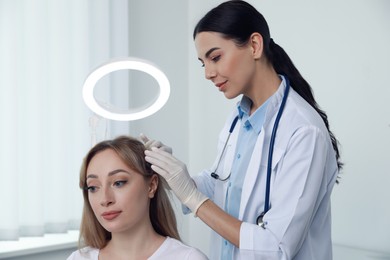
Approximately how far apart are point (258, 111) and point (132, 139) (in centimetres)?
40

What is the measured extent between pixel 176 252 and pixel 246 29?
67 centimetres

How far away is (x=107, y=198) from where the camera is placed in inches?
58.3

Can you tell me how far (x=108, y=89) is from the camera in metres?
2.73

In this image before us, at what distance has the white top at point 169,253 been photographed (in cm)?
151

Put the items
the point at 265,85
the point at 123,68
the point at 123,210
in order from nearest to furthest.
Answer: the point at 123,68 → the point at 123,210 → the point at 265,85

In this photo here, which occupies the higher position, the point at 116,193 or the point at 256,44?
the point at 256,44

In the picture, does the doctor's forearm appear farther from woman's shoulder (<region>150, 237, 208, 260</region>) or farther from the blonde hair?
the blonde hair

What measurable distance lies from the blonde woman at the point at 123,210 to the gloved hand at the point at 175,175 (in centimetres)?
7

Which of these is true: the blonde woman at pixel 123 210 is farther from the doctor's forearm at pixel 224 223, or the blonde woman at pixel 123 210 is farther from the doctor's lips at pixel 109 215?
the doctor's forearm at pixel 224 223

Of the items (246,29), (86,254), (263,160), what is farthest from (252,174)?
(86,254)

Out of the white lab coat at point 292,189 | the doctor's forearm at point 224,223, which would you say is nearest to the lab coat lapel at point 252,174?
the white lab coat at point 292,189

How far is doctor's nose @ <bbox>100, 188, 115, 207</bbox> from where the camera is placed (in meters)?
1.48

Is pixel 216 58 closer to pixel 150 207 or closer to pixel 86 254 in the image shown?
pixel 150 207

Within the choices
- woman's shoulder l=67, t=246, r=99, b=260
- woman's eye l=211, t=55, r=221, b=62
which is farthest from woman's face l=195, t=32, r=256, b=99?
woman's shoulder l=67, t=246, r=99, b=260
